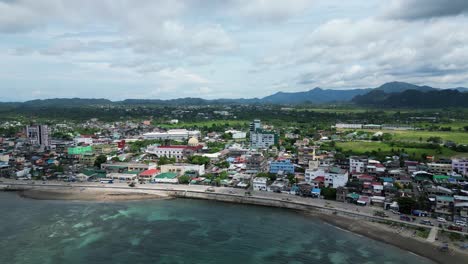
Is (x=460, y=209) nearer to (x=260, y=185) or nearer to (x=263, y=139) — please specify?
(x=260, y=185)

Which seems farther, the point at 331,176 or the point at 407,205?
the point at 331,176

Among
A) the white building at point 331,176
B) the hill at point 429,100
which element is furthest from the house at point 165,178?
the hill at point 429,100

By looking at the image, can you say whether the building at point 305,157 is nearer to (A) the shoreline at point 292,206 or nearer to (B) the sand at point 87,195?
(A) the shoreline at point 292,206

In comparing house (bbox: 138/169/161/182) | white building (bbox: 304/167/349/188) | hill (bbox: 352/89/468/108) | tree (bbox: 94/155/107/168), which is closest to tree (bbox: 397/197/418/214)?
white building (bbox: 304/167/349/188)

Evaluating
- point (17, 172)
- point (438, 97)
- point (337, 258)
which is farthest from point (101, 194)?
point (438, 97)

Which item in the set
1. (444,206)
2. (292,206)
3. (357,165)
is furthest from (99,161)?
(444,206)

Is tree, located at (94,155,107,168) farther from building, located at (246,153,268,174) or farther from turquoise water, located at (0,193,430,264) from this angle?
building, located at (246,153,268,174)

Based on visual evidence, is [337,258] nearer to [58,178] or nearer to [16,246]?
[16,246]
